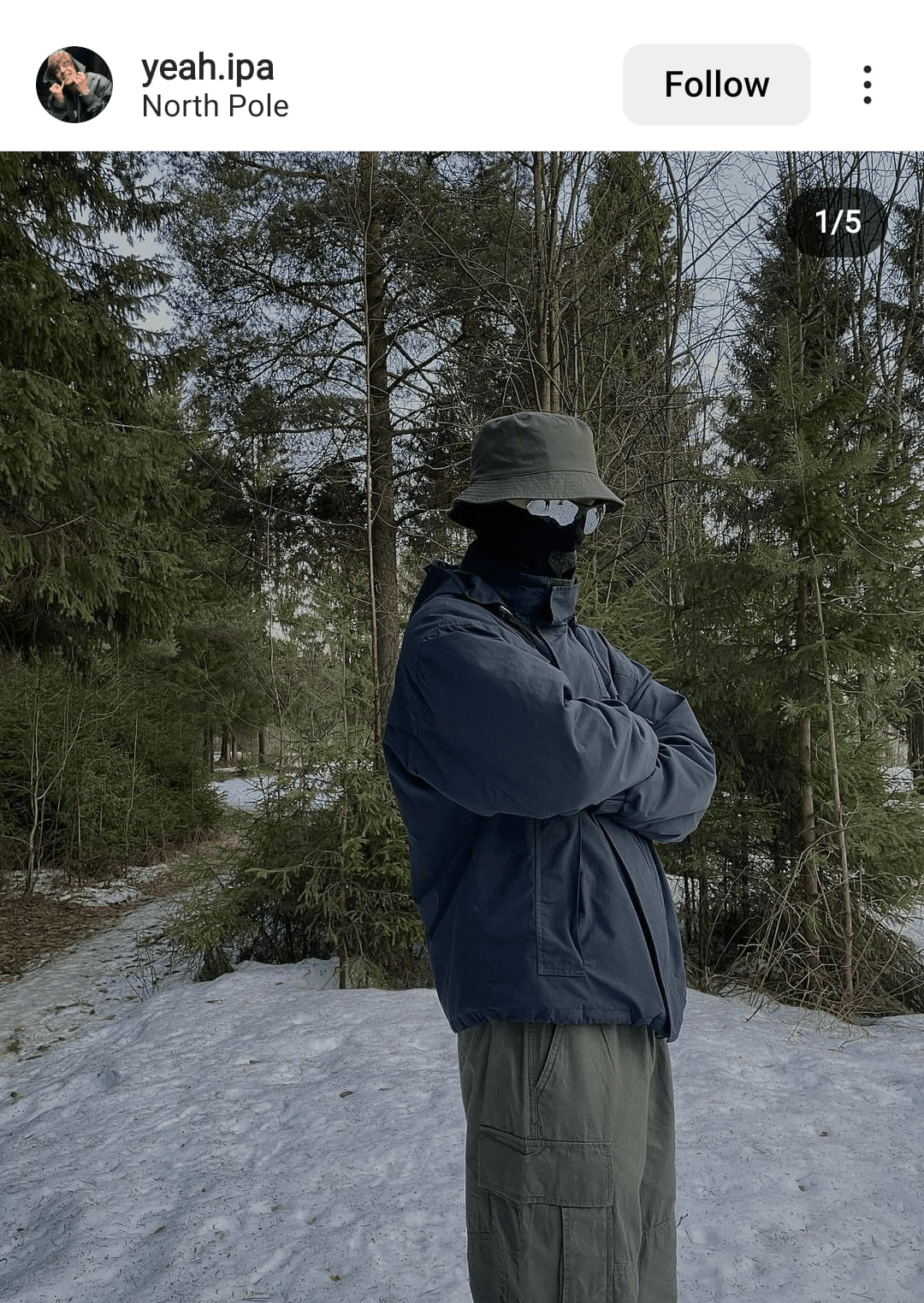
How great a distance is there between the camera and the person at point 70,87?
274 cm

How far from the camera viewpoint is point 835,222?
643 cm

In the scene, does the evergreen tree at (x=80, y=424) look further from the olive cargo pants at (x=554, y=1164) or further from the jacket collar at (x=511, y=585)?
the olive cargo pants at (x=554, y=1164)

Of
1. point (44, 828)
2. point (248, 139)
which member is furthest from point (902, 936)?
point (44, 828)

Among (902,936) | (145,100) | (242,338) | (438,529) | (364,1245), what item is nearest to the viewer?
(145,100)

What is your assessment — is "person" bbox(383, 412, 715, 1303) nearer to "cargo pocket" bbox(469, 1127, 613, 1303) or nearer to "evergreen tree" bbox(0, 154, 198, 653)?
"cargo pocket" bbox(469, 1127, 613, 1303)

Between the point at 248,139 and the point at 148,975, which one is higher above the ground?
the point at 248,139

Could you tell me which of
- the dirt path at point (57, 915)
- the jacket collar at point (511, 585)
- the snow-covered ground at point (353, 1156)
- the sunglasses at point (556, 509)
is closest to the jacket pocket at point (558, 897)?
the jacket collar at point (511, 585)

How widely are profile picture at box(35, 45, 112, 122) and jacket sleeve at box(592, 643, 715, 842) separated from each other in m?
2.35

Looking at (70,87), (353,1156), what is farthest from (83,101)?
(353,1156)

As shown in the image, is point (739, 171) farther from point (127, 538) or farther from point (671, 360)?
point (127, 538)

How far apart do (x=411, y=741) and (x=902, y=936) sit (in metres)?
5.31

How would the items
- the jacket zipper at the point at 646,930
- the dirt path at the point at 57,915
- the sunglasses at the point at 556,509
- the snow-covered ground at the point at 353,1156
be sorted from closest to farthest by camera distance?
the jacket zipper at the point at 646,930 → the sunglasses at the point at 556,509 → the snow-covered ground at the point at 353,1156 → the dirt path at the point at 57,915

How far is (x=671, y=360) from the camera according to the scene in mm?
7262

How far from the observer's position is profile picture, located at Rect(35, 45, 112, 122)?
2.73m
